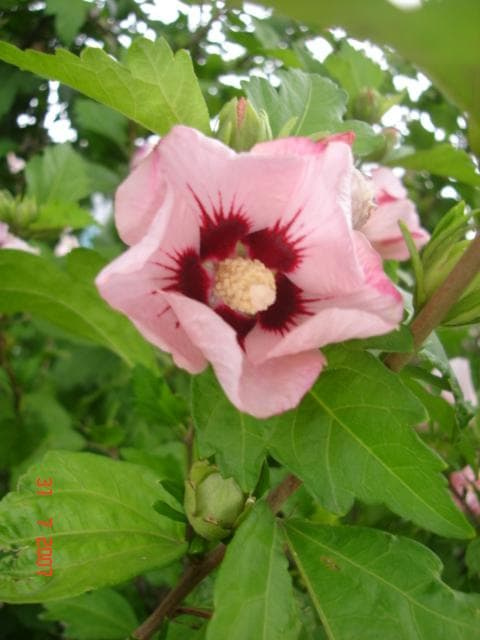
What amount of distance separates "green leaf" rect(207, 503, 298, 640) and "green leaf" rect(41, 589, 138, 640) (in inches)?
24.4

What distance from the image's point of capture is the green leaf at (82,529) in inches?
30.2

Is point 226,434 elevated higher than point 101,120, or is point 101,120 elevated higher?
point 226,434

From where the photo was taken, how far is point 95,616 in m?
1.28

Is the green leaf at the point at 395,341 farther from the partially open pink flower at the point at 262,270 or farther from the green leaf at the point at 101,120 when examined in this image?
the green leaf at the point at 101,120

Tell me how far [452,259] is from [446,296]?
6cm

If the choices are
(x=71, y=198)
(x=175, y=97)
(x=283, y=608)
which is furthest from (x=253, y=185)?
(x=71, y=198)

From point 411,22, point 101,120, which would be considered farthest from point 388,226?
point 101,120

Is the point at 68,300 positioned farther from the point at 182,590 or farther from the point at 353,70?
the point at 353,70

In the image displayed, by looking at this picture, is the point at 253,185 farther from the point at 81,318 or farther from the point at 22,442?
the point at 22,442

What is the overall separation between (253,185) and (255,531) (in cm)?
34

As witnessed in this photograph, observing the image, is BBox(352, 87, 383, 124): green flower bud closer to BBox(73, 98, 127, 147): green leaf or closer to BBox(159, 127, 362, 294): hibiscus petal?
BBox(73, 98, 127, 147): green leaf

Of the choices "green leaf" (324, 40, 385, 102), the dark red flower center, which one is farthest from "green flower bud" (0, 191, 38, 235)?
the dark red flower center

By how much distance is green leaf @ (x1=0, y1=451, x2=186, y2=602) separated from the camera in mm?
766

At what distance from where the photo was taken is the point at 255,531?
2.43 ft
